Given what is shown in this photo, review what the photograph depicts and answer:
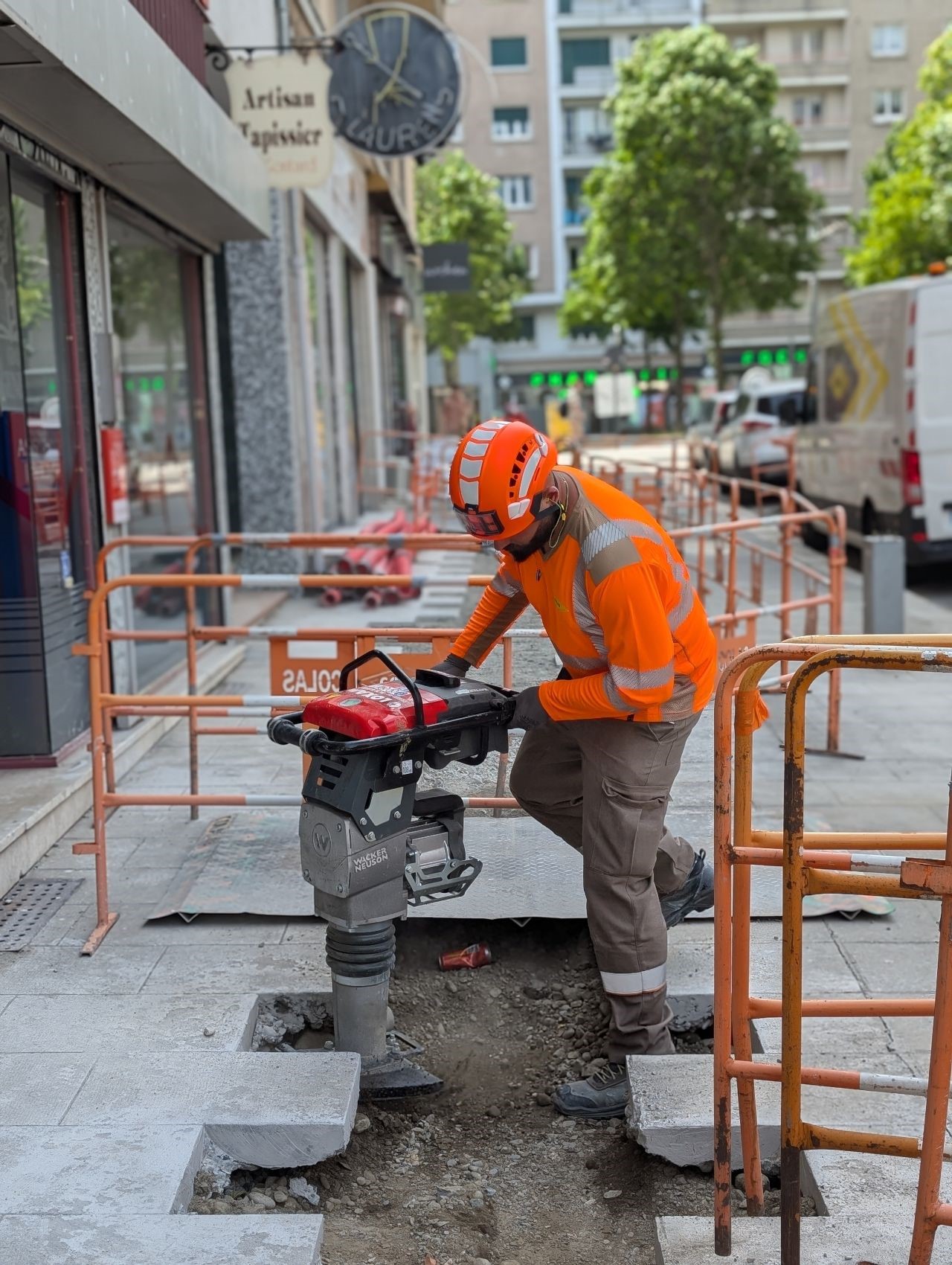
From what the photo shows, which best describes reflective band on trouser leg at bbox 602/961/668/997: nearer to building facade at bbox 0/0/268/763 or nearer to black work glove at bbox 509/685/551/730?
black work glove at bbox 509/685/551/730

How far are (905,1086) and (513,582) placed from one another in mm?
1895

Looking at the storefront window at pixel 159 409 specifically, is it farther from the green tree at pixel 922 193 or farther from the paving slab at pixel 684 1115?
the green tree at pixel 922 193

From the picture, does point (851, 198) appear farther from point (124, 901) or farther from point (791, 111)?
point (124, 901)

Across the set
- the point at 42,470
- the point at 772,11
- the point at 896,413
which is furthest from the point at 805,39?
the point at 42,470

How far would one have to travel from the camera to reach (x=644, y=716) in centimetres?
380

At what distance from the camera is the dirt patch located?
138 inches

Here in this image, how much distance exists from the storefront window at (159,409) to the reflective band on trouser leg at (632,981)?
195 inches

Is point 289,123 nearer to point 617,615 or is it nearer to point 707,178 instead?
point 617,615

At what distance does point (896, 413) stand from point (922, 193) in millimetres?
20692

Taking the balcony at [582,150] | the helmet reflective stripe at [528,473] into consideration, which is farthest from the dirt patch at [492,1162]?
the balcony at [582,150]

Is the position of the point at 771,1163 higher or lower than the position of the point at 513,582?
lower

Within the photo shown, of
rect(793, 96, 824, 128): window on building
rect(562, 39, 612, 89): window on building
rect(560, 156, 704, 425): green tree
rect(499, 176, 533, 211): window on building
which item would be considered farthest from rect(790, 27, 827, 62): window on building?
rect(560, 156, 704, 425): green tree

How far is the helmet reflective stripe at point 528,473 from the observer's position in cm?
363

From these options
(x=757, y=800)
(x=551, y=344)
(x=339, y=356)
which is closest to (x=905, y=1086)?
(x=757, y=800)
